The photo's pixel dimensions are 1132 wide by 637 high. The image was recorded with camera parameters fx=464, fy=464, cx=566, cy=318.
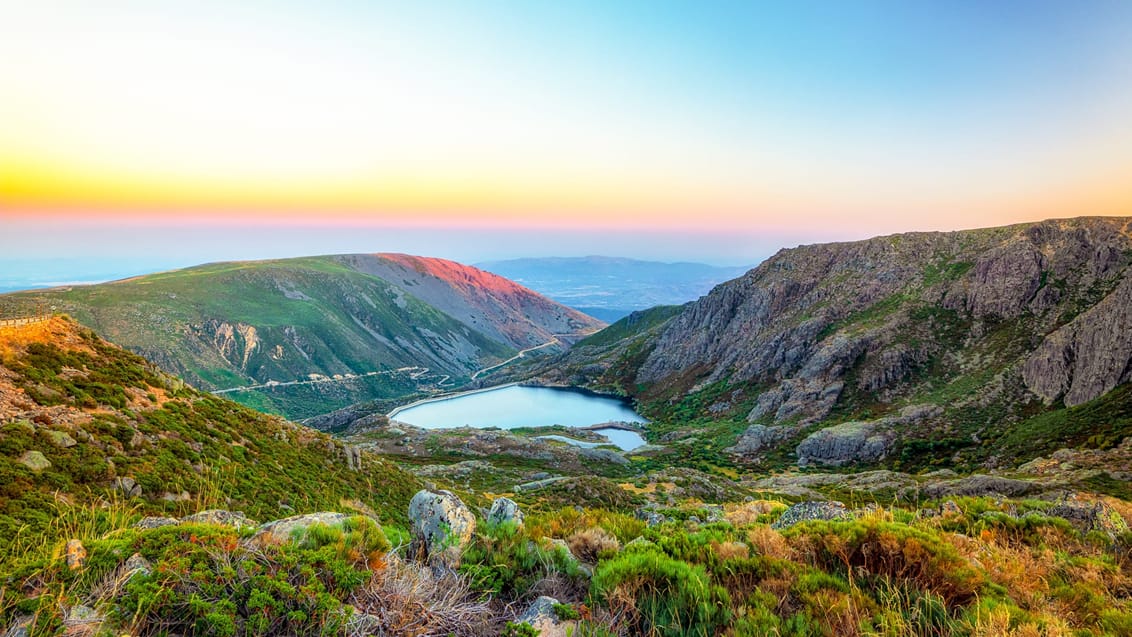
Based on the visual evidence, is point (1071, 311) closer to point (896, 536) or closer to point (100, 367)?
point (896, 536)

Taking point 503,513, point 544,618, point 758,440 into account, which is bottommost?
point 758,440

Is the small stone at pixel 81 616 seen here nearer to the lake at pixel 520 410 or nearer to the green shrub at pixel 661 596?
the green shrub at pixel 661 596

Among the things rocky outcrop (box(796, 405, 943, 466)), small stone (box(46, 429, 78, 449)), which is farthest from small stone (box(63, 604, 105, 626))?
rocky outcrop (box(796, 405, 943, 466))

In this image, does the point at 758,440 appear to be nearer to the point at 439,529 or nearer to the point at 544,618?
the point at 439,529

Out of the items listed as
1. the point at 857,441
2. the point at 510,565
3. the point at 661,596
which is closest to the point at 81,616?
the point at 510,565

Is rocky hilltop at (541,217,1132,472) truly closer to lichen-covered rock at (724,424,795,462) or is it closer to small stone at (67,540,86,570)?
lichen-covered rock at (724,424,795,462)

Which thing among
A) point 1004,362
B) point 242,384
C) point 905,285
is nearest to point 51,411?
point 1004,362
